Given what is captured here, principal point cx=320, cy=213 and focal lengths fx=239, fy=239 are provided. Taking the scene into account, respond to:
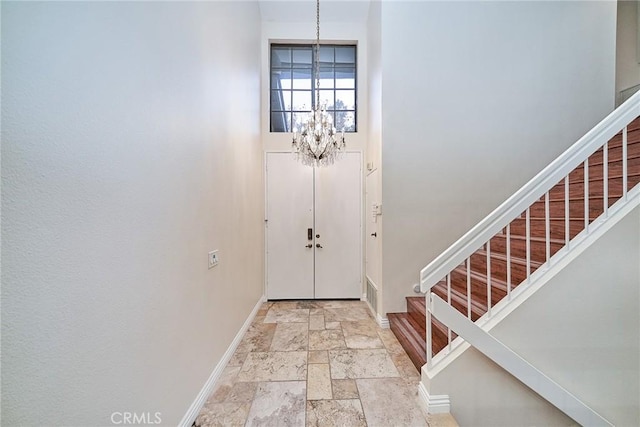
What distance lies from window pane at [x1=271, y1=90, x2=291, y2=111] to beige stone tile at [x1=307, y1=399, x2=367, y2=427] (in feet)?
12.4

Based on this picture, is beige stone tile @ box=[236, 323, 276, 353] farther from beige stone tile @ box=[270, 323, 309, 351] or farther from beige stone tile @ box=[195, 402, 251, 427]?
beige stone tile @ box=[195, 402, 251, 427]

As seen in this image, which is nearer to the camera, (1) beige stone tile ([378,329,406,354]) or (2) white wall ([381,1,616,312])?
(1) beige stone tile ([378,329,406,354])

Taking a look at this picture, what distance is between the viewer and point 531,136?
2850 millimetres

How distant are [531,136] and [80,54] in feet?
12.9

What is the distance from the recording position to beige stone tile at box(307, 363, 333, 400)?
1733 mm

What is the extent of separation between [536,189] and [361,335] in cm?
204

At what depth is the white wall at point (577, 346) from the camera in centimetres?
150

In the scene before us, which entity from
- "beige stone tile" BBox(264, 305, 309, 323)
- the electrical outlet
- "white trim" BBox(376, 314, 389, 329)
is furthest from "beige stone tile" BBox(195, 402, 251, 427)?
"white trim" BBox(376, 314, 389, 329)

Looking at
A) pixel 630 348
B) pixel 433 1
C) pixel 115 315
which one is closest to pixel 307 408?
pixel 115 315

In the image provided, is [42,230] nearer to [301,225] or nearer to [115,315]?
[115,315]

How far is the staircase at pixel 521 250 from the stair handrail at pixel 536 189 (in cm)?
10

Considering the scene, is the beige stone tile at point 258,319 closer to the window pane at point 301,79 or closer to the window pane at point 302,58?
the window pane at point 301,79

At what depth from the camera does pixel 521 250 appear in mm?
2160

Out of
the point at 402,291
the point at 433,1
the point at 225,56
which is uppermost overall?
the point at 433,1
